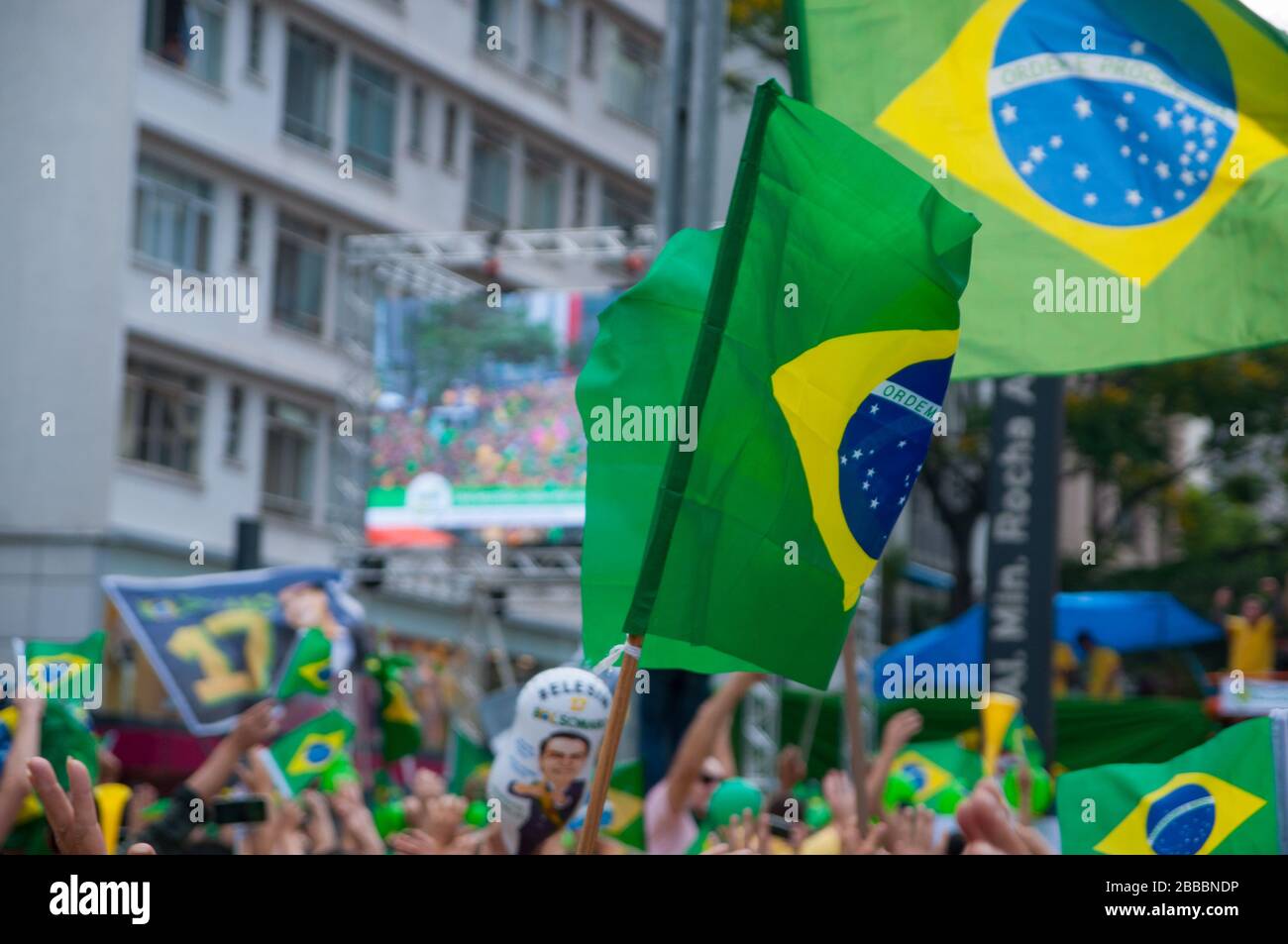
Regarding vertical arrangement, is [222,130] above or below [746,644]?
above

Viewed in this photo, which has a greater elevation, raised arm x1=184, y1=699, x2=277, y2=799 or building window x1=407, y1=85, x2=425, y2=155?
building window x1=407, y1=85, x2=425, y2=155

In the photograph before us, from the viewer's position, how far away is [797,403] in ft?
16.7

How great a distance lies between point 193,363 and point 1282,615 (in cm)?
1324

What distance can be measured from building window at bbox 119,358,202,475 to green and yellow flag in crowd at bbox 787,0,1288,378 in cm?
1909

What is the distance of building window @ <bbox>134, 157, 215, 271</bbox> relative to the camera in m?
25.0

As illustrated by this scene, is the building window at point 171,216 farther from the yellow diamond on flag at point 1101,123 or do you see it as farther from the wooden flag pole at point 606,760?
the wooden flag pole at point 606,760

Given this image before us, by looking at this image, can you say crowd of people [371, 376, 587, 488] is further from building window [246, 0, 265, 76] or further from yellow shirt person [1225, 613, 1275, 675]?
yellow shirt person [1225, 613, 1275, 675]

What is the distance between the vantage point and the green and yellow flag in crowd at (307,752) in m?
10.0

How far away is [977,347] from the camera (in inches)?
260

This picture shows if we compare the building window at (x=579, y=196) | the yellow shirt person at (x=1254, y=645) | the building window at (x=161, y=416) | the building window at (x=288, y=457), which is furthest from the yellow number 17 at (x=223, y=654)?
the building window at (x=579, y=196)

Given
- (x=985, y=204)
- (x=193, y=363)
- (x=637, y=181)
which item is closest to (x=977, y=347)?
(x=985, y=204)

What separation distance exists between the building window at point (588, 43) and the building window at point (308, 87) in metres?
5.46

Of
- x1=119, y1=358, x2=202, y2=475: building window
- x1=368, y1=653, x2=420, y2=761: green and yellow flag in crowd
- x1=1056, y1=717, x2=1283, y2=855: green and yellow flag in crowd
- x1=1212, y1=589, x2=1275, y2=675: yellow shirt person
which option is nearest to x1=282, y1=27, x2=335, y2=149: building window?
x1=119, y1=358, x2=202, y2=475: building window
